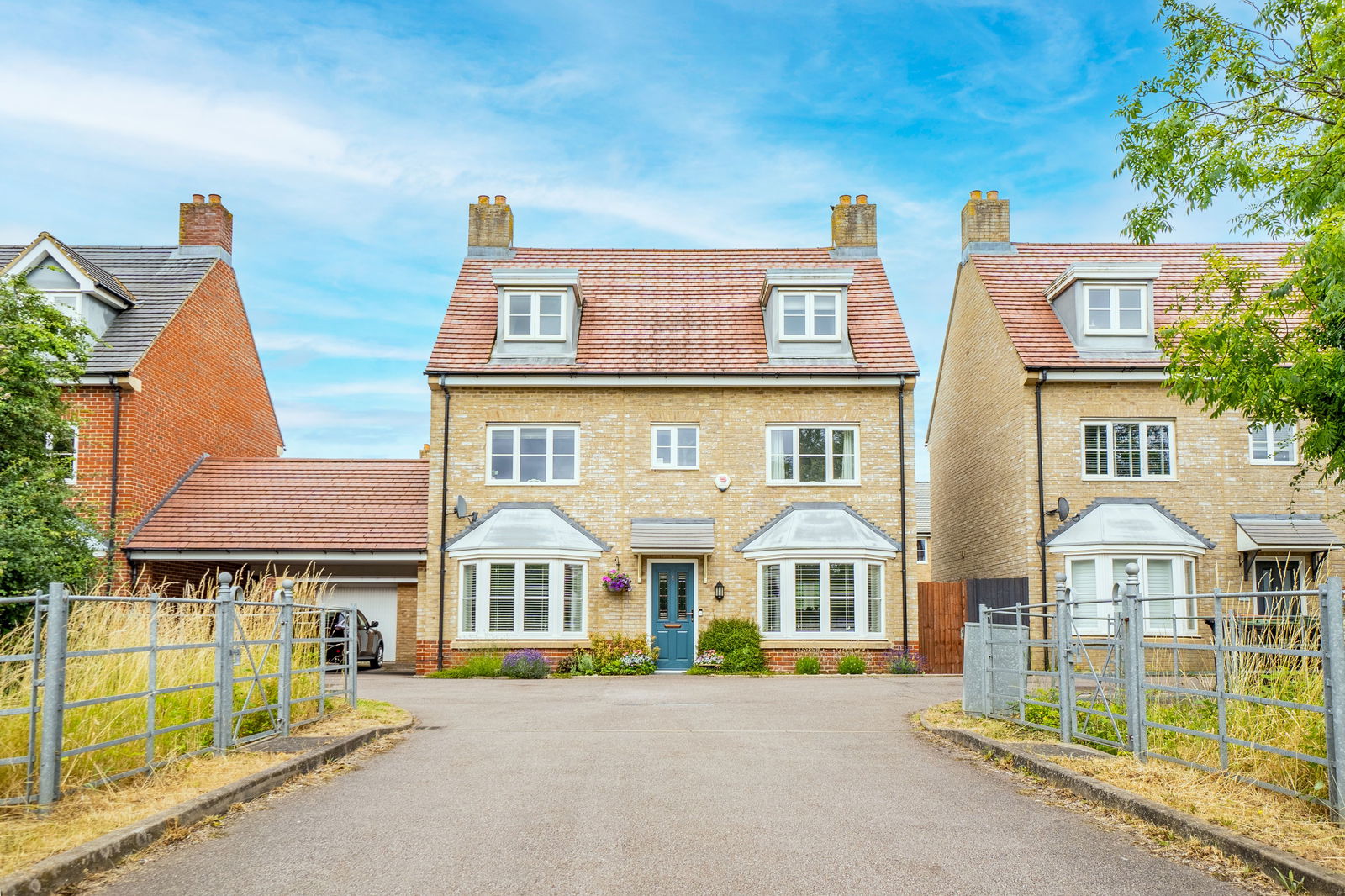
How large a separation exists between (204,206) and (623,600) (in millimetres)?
16369

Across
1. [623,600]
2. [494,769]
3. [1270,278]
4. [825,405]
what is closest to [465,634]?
[623,600]

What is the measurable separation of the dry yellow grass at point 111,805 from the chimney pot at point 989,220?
24.2m

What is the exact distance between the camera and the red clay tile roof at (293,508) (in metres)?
26.0

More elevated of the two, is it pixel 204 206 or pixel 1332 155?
pixel 204 206

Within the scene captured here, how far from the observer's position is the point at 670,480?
25672 millimetres

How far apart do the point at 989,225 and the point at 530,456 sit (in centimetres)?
1379

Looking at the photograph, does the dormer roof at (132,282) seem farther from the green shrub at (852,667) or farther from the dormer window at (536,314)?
the green shrub at (852,667)

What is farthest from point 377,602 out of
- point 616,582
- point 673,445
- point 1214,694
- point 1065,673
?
→ point 1214,694

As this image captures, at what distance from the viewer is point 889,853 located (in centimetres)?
718

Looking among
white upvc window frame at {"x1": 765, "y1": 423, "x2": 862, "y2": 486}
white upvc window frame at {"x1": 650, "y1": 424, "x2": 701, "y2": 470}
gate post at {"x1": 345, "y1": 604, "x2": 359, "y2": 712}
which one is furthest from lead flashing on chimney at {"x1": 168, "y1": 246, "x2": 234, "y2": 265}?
gate post at {"x1": 345, "y1": 604, "x2": 359, "y2": 712}

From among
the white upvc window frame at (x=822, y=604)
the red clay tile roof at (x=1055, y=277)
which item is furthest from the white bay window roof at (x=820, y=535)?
the red clay tile roof at (x=1055, y=277)

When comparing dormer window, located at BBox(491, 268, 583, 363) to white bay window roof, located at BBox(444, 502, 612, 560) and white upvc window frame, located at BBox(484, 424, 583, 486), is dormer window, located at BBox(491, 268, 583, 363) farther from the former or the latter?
white bay window roof, located at BBox(444, 502, 612, 560)

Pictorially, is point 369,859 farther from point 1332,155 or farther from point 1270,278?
point 1270,278

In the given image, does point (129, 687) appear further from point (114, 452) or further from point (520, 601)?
point (114, 452)
